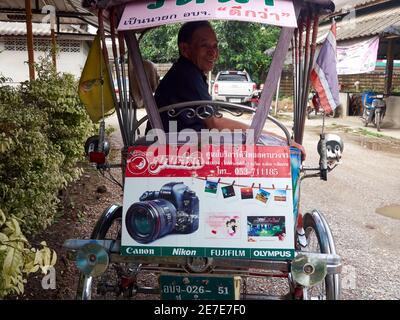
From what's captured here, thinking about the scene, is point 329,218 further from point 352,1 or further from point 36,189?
point 352,1

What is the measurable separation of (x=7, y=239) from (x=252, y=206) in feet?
3.60

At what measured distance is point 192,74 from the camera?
2875 mm

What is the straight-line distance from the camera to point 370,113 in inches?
536

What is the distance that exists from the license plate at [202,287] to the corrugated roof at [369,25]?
10501 mm

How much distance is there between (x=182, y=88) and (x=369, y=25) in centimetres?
1216

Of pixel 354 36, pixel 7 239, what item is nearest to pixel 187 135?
pixel 7 239

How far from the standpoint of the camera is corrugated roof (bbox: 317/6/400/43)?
11.7 m

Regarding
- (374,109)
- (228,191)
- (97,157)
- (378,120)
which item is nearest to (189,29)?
(97,157)

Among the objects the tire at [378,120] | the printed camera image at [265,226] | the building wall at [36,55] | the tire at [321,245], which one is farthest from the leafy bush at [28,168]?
the building wall at [36,55]

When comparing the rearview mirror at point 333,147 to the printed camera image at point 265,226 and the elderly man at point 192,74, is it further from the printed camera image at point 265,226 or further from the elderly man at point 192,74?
the printed camera image at point 265,226

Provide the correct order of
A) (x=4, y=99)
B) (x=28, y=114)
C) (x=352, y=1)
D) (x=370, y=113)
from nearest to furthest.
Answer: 1. (x=28, y=114)
2. (x=4, y=99)
3. (x=370, y=113)
4. (x=352, y=1)

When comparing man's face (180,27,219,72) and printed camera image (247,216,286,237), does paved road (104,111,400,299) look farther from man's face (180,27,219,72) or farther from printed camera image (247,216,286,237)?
man's face (180,27,219,72)

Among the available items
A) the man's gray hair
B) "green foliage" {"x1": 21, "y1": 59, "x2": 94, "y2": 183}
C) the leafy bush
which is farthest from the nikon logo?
"green foliage" {"x1": 21, "y1": 59, "x2": 94, "y2": 183}

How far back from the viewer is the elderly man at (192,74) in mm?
2752
